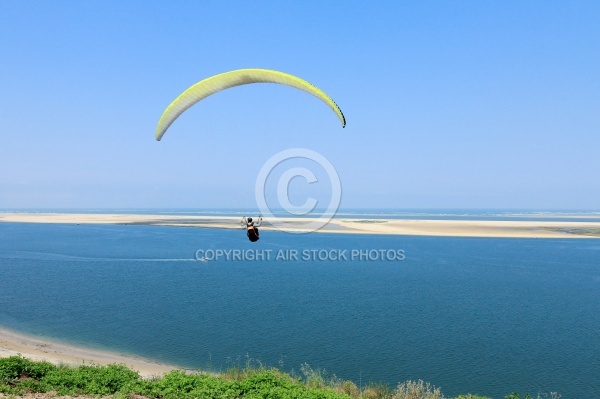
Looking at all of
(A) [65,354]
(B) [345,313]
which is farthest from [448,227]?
(A) [65,354]

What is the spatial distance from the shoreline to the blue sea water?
805 millimetres

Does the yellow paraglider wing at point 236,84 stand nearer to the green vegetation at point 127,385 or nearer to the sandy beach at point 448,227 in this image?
the green vegetation at point 127,385

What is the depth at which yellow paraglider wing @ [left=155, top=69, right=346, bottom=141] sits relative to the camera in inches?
560

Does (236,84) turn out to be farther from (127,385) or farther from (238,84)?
(127,385)

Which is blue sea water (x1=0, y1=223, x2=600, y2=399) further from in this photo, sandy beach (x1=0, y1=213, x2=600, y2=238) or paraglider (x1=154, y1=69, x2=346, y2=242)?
sandy beach (x1=0, y1=213, x2=600, y2=238)

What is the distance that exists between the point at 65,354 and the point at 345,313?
14.7 meters

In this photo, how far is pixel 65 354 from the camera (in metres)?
18.9

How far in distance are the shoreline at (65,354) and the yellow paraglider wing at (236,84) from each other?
32.2ft

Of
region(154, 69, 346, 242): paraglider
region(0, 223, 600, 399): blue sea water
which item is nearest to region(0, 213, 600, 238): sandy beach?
region(0, 223, 600, 399): blue sea water

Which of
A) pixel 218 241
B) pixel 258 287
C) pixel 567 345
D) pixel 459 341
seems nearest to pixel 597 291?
pixel 567 345

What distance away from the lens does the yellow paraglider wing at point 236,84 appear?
14.2 m

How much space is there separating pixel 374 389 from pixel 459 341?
26.6 ft

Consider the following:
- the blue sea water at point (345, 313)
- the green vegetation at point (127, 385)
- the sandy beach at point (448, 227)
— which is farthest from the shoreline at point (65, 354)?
the sandy beach at point (448, 227)

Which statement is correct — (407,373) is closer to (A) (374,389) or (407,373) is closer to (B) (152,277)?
(A) (374,389)
